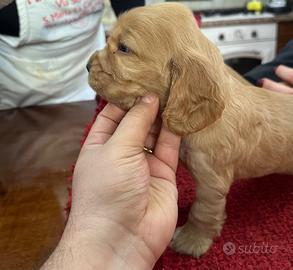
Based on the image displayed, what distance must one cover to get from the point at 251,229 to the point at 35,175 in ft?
1.97

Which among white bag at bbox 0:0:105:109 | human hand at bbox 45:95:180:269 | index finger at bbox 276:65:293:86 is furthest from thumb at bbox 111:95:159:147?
white bag at bbox 0:0:105:109

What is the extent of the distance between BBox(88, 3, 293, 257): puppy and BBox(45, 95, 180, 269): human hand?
60mm

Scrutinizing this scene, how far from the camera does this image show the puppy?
798 mm

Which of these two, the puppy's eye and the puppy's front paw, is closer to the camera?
the puppy's eye

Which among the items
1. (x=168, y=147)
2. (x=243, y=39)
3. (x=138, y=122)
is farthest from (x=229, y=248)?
(x=243, y=39)

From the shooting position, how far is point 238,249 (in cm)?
94

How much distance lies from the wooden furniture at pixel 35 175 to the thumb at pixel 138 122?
0.31 metres

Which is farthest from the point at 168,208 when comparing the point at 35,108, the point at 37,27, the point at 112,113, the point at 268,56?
the point at 268,56

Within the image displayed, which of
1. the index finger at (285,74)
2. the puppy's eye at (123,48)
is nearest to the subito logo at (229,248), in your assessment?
the puppy's eye at (123,48)

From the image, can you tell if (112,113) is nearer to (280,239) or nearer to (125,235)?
(125,235)

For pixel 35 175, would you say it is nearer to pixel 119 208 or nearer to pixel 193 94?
pixel 119 208

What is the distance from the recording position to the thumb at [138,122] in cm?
81

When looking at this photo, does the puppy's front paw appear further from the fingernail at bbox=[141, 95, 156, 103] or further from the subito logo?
the fingernail at bbox=[141, 95, 156, 103]

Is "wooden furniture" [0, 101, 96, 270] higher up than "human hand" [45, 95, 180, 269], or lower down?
lower down
